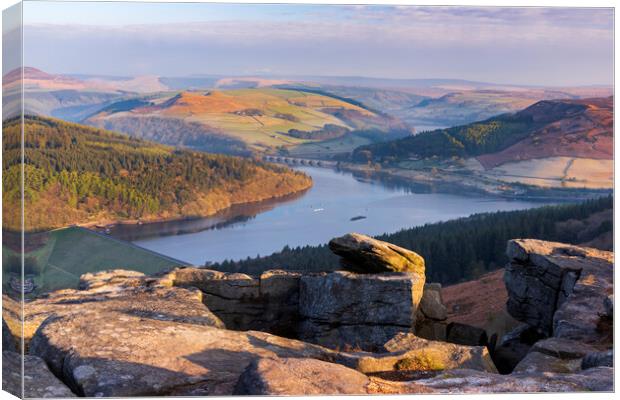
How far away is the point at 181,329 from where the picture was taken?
11.3 metres

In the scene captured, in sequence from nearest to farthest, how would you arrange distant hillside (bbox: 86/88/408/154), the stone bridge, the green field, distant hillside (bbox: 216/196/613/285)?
the green field → distant hillside (bbox: 216/196/613/285) → distant hillside (bbox: 86/88/408/154) → the stone bridge

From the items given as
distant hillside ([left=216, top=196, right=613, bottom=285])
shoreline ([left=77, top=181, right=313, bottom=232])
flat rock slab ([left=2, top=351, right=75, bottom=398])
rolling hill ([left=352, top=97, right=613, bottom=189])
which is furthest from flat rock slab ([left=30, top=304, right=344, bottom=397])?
shoreline ([left=77, top=181, right=313, bottom=232])

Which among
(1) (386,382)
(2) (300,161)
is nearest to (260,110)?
(2) (300,161)

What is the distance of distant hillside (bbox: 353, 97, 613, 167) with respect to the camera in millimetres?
20188

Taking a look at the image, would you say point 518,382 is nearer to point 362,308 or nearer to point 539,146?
point 362,308

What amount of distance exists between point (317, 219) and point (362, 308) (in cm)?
2376

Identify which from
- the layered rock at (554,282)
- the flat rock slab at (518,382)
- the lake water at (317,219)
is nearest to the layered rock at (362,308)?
the layered rock at (554,282)

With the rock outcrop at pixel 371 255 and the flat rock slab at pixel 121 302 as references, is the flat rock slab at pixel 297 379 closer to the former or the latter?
the flat rock slab at pixel 121 302

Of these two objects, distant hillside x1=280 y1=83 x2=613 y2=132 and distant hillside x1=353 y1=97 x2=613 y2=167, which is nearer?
distant hillside x1=353 y1=97 x2=613 y2=167

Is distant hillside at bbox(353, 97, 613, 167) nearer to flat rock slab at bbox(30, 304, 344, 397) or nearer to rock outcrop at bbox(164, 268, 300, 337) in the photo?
rock outcrop at bbox(164, 268, 300, 337)

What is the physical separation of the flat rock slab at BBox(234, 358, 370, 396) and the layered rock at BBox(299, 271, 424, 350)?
198 inches

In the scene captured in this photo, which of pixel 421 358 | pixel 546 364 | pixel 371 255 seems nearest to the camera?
pixel 421 358

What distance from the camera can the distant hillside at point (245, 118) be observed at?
119 feet

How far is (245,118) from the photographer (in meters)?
42.2
